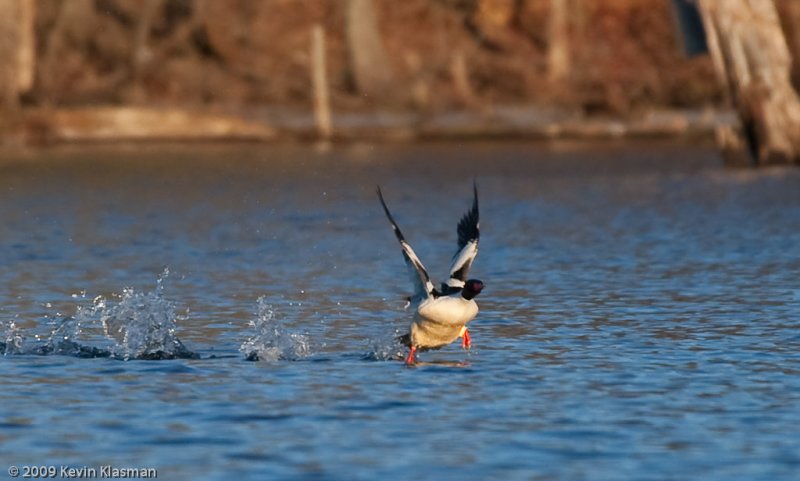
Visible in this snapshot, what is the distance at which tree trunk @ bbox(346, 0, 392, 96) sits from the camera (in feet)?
164

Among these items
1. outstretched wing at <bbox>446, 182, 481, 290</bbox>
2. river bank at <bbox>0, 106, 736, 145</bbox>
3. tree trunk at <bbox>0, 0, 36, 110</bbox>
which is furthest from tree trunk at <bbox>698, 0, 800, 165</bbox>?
outstretched wing at <bbox>446, 182, 481, 290</bbox>

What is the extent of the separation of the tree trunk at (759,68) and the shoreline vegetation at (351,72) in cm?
1081

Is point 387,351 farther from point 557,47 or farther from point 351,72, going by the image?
point 557,47

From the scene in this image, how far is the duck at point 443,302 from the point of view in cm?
1162

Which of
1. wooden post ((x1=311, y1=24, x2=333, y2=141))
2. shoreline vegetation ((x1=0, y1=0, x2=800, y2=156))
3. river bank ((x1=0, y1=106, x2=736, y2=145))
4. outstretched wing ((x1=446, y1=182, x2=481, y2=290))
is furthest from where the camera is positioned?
shoreline vegetation ((x1=0, y1=0, x2=800, y2=156))

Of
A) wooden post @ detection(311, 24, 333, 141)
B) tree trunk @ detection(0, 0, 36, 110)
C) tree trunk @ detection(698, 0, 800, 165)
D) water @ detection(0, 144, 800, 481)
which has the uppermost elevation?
tree trunk @ detection(0, 0, 36, 110)

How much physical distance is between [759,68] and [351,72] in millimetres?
20489

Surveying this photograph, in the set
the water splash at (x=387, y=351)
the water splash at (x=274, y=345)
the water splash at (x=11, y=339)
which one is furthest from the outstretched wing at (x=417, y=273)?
the water splash at (x=11, y=339)

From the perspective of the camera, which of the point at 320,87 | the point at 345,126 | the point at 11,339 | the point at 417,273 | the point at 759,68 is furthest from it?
the point at 345,126

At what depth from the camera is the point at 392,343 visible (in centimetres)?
1229

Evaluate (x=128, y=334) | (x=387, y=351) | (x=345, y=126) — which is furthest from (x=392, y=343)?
(x=345, y=126)

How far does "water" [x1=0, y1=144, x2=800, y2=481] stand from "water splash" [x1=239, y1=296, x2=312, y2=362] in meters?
0.02

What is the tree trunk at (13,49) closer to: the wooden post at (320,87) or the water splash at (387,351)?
the wooden post at (320,87)

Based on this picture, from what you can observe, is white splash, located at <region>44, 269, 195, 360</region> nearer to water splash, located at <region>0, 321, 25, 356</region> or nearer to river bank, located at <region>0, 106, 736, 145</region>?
water splash, located at <region>0, 321, 25, 356</region>
